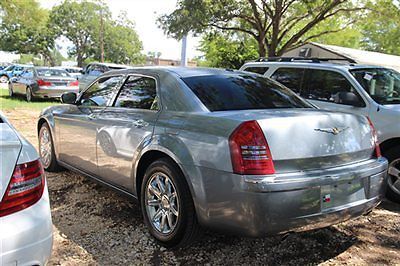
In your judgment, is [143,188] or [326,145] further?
[143,188]

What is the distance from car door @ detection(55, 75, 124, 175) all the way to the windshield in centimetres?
337

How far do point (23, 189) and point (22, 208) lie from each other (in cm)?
10

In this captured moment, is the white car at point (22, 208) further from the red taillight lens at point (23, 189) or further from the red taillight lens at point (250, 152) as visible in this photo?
the red taillight lens at point (250, 152)

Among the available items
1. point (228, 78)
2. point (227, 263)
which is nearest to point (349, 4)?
point (228, 78)

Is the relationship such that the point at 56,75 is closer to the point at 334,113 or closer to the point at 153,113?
the point at 153,113

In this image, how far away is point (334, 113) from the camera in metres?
3.33

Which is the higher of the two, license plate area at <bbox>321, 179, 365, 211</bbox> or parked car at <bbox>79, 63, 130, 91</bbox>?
parked car at <bbox>79, 63, 130, 91</bbox>

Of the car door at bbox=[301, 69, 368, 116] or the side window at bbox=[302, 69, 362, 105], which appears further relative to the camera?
the side window at bbox=[302, 69, 362, 105]

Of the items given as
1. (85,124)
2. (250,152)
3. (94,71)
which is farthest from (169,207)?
(94,71)

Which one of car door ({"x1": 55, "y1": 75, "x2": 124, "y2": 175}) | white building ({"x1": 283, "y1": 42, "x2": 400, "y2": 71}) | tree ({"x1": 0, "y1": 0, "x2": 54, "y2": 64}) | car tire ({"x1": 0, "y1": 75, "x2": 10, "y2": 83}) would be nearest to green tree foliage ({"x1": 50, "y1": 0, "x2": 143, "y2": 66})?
tree ({"x1": 0, "y1": 0, "x2": 54, "y2": 64})

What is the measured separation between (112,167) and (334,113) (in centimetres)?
220

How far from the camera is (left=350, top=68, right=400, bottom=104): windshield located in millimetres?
5434

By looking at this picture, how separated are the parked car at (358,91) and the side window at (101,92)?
9.95 ft

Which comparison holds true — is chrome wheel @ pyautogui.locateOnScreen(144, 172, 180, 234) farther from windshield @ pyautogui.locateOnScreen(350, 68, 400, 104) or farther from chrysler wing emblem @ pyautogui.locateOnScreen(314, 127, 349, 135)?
windshield @ pyautogui.locateOnScreen(350, 68, 400, 104)
